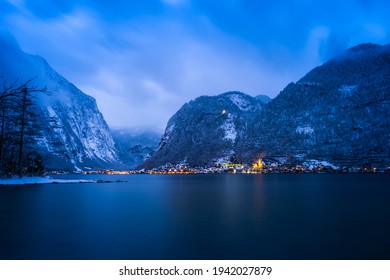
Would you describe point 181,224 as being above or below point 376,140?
below

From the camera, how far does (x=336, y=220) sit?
67.7ft
